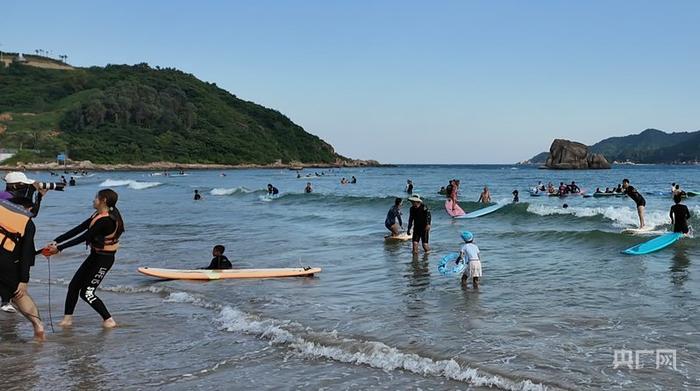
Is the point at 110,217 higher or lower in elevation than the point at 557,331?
higher

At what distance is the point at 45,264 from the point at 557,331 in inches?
479

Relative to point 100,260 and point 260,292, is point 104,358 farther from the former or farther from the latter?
point 260,292

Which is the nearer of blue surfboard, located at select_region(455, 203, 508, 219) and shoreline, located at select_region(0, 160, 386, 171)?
blue surfboard, located at select_region(455, 203, 508, 219)

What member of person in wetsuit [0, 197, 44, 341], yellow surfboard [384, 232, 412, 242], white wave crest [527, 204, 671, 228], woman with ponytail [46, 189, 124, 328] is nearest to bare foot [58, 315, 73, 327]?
woman with ponytail [46, 189, 124, 328]

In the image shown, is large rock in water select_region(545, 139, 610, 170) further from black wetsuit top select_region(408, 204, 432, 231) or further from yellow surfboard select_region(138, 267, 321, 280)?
yellow surfboard select_region(138, 267, 321, 280)

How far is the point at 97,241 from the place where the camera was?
23.9 ft

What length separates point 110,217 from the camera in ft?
23.5

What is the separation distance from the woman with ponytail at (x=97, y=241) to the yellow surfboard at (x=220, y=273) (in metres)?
4.02

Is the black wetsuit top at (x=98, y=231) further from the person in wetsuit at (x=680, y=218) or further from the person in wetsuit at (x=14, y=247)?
the person in wetsuit at (x=680, y=218)

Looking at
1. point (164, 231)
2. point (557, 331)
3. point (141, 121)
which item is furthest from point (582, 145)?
point (557, 331)

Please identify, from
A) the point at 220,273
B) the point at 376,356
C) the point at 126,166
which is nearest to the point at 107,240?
the point at 376,356

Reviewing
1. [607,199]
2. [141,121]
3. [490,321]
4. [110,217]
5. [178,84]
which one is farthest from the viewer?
[178,84]

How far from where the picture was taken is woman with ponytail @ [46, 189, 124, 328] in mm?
7160

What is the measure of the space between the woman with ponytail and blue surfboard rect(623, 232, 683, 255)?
12.5 meters
